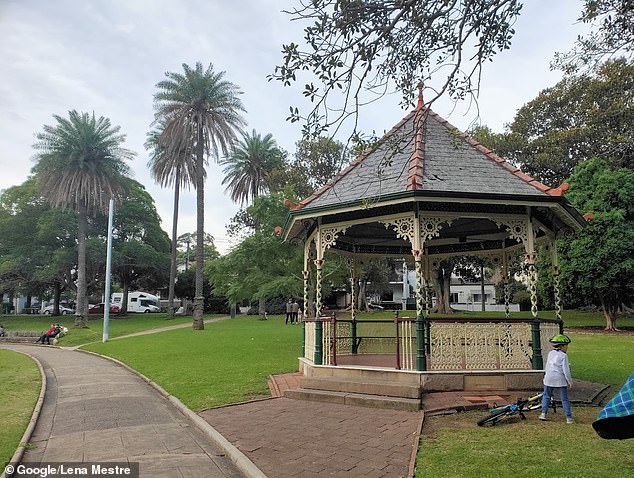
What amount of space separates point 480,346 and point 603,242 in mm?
19239

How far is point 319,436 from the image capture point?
715 centimetres

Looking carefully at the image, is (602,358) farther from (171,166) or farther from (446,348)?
(171,166)

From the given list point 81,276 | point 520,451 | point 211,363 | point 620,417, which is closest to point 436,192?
point 520,451

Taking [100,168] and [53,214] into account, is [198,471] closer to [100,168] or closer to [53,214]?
[100,168]

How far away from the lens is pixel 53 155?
3775 cm

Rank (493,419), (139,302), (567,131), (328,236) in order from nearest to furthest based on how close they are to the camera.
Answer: (493,419), (328,236), (567,131), (139,302)

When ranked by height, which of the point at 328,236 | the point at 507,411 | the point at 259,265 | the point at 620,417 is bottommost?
the point at 507,411

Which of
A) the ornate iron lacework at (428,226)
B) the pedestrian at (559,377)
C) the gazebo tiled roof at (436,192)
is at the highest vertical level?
the gazebo tiled roof at (436,192)

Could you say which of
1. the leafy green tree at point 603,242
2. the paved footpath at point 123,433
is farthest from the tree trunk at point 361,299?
the paved footpath at point 123,433

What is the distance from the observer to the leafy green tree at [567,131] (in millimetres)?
27333

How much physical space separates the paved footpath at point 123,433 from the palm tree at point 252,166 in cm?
3735

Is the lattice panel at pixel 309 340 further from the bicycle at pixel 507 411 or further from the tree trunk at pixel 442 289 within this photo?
the tree trunk at pixel 442 289

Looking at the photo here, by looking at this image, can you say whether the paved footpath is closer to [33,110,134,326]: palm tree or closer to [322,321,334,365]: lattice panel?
[322,321,334,365]: lattice panel

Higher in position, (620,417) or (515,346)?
(620,417)
